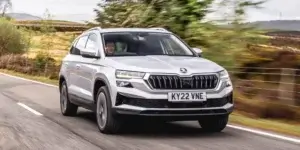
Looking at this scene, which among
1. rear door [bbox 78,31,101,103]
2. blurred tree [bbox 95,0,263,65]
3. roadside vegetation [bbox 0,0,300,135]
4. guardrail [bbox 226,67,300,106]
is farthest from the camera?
blurred tree [bbox 95,0,263,65]

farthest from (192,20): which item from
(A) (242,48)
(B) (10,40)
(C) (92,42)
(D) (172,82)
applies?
(B) (10,40)

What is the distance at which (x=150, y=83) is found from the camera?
8.64m

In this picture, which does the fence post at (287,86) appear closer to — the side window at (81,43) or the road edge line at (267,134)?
the road edge line at (267,134)

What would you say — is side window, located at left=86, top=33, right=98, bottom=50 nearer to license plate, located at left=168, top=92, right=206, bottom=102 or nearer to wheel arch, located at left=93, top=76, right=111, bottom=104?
wheel arch, located at left=93, top=76, right=111, bottom=104

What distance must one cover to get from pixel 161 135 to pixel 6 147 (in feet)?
7.73

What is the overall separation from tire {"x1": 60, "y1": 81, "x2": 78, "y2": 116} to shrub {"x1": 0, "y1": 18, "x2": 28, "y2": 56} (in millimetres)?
55610

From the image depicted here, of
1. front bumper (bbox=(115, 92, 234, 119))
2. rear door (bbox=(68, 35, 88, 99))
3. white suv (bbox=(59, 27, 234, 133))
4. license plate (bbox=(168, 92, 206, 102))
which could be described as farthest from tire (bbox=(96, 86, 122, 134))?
rear door (bbox=(68, 35, 88, 99))

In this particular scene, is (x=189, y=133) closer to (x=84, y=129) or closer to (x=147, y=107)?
(x=147, y=107)

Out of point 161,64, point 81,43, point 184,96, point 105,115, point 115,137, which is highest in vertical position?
point 81,43

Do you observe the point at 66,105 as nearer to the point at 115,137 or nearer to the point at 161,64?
the point at 115,137

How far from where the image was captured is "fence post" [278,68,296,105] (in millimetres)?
13297

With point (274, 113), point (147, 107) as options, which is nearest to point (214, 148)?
point (147, 107)

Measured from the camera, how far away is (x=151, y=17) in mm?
20406

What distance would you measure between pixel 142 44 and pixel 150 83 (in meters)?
1.62
